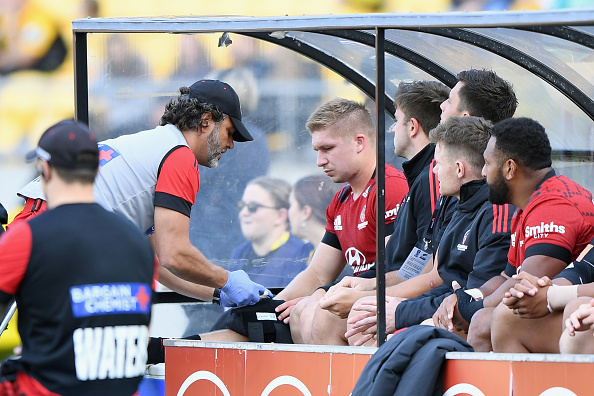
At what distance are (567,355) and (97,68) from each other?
4.18m

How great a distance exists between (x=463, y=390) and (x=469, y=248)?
0.86 meters

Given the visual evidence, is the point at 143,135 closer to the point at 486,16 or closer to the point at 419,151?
the point at 419,151

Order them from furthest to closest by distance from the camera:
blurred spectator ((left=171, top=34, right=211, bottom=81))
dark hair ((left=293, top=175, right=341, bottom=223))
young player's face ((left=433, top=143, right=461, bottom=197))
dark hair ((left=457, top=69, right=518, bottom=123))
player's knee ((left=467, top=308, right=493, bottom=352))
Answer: dark hair ((left=293, top=175, right=341, bottom=223)), blurred spectator ((left=171, top=34, right=211, bottom=81)), dark hair ((left=457, top=69, right=518, bottom=123)), young player's face ((left=433, top=143, right=461, bottom=197)), player's knee ((left=467, top=308, right=493, bottom=352))

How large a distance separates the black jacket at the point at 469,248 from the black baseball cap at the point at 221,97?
122cm

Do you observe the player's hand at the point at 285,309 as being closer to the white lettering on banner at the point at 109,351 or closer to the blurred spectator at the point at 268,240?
the blurred spectator at the point at 268,240

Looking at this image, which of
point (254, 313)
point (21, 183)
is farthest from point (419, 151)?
point (21, 183)

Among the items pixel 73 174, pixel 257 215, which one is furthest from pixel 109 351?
pixel 257 215

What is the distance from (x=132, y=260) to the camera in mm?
3055

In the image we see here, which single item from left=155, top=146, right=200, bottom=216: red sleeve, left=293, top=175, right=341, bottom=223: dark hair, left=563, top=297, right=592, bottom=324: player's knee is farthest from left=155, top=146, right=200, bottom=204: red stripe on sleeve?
left=293, top=175, right=341, bottom=223: dark hair

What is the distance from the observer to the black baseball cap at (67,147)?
2.98 meters

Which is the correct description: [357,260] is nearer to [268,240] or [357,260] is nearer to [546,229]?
[546,229]

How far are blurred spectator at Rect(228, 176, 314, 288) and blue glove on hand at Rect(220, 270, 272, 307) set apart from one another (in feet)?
5.88

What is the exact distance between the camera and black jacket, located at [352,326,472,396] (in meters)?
3.81

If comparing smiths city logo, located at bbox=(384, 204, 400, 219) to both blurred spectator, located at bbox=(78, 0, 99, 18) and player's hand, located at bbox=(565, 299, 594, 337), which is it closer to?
player's hand, located at bbox=(565, 299, 594, 337)
